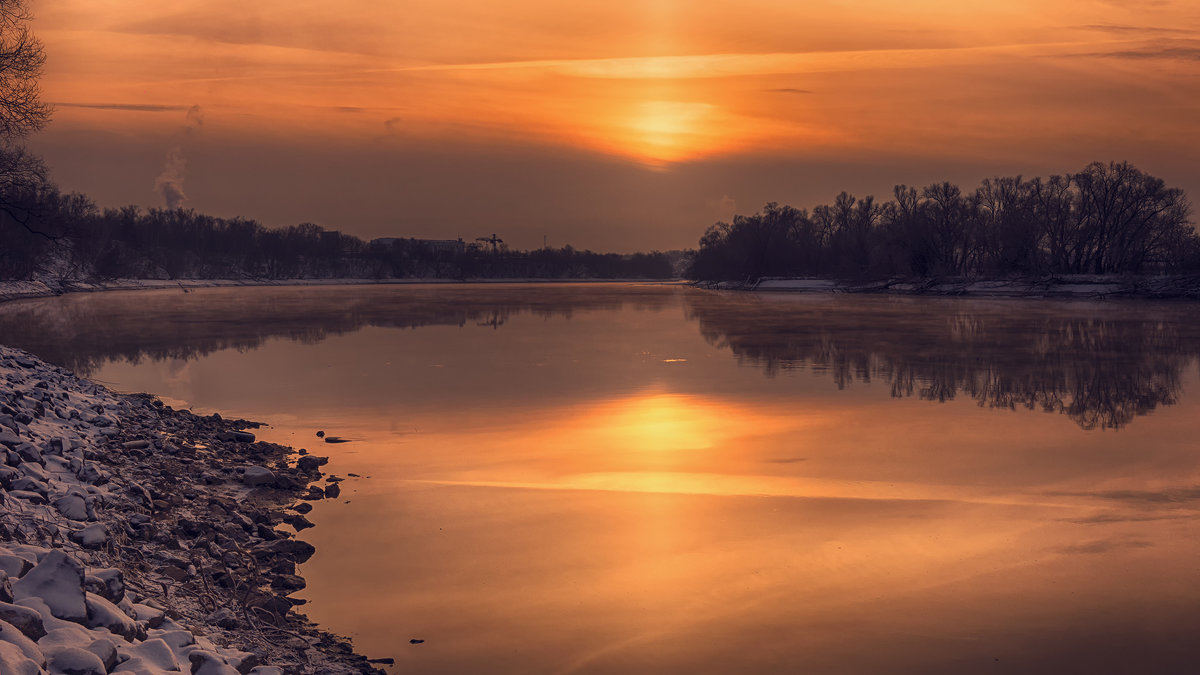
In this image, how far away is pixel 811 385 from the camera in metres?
23.9

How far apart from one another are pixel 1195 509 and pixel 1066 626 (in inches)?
206

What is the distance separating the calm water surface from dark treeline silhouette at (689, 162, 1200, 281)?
95.2 metres

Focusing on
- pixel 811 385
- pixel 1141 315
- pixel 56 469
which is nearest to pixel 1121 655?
pixel 56 469

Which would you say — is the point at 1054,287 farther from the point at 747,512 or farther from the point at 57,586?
the point at 57,586

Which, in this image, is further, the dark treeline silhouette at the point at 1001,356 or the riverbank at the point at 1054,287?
the riverbank at the point at 1054,287

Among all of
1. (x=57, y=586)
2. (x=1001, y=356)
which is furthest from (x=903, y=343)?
(x=57, y=586)

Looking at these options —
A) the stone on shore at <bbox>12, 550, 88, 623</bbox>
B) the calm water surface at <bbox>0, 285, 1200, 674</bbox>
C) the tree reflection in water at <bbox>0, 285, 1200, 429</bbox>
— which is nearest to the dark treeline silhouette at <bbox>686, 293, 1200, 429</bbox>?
the tree reflection in water at <bbox>0, 285, 1200, 429</bbox>

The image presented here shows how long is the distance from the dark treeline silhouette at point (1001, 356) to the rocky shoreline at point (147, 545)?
15.7 m

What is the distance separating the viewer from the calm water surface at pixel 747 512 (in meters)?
8.02

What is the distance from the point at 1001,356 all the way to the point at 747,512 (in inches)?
905

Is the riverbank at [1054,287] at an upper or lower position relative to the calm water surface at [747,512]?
upper

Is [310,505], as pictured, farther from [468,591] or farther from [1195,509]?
[1195,509]

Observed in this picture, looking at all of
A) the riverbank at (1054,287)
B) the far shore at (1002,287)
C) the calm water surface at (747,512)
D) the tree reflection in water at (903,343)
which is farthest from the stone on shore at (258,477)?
the riverbank at (1054,287)

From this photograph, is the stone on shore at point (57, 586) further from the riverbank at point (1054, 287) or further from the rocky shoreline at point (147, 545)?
the riverbank at point (1054, 287)
